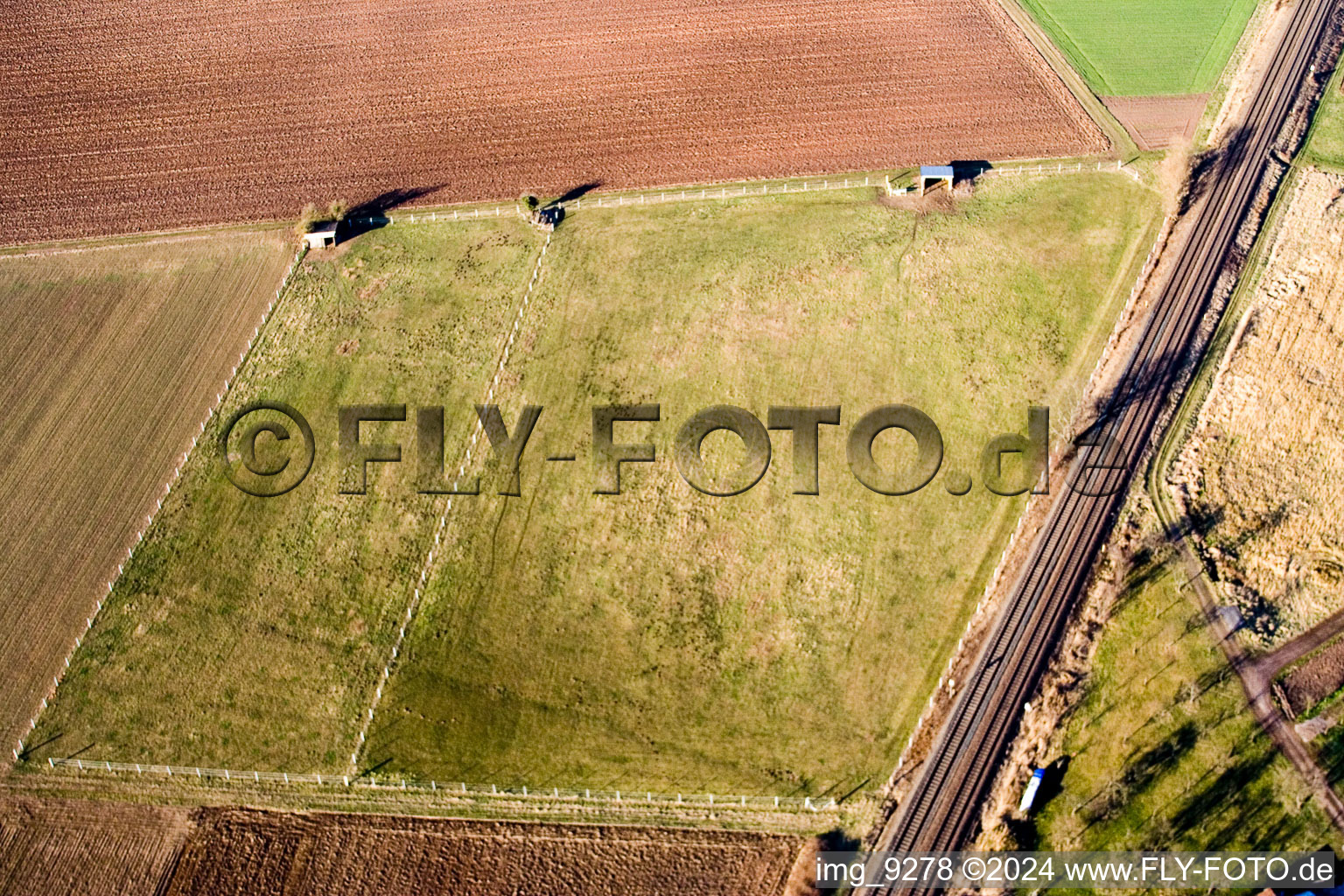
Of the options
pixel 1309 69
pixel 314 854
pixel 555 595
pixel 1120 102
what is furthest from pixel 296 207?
pixel 1309 69

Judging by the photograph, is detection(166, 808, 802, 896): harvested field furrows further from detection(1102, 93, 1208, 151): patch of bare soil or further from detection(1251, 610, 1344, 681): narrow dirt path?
detection(1102, 93, 1208, 151): patch of bare soil

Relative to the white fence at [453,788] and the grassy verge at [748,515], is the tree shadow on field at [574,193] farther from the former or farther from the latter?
the white fence at [453,788]

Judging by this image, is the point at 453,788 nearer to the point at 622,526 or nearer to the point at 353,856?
the point at 353,856

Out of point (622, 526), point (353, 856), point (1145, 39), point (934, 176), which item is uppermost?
point (1145, 39)

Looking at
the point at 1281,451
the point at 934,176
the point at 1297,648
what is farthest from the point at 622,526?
the point at 1281,451

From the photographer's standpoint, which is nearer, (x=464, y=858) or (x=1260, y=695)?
(x=464, y=858)

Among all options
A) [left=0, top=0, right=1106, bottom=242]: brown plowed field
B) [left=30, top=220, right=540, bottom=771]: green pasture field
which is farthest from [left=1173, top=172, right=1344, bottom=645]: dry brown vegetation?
[left=30, top=220, right=540, bottom=771]: green pasture field

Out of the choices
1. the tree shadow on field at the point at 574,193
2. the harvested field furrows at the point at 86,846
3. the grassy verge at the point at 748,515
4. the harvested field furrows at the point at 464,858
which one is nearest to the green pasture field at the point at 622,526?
the grassy verge at the point at 748,515
